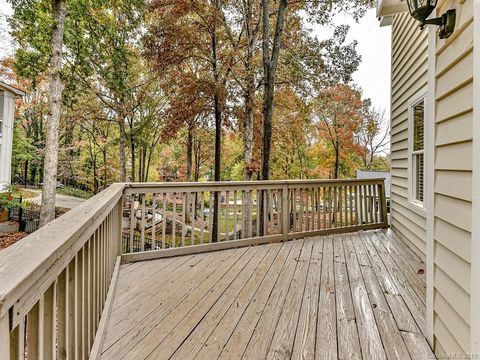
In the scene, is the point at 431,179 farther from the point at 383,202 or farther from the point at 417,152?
the point at 383,202

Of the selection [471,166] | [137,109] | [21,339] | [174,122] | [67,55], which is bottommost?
[21,339]

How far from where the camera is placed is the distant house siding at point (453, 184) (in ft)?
4.75

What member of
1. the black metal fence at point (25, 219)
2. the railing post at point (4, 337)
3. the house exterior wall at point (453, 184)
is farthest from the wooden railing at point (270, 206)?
the black metal fence at point (25, 219)

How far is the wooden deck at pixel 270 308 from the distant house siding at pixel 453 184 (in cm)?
37

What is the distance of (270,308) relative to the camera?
89.2 inches

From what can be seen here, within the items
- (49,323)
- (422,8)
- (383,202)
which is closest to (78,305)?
(49,323)

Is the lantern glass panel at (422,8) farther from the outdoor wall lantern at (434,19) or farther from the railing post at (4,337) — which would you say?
the railing post at (4,337)

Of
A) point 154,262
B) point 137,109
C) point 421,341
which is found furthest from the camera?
point 137,109

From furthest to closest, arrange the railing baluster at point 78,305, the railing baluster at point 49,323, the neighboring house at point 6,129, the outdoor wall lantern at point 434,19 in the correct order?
the neighboring house at point 6,129, the outdoor wall lantern at point 434,19, the railing baluster at point 78,305, the railing baluster at point 49,323

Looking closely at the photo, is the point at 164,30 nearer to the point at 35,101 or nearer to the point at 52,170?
the point at 52,170

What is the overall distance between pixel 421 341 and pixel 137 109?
50.2ft

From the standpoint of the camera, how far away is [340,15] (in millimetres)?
8195

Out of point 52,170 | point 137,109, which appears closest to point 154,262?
point 52,170

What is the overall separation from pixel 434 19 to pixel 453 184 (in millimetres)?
1009
